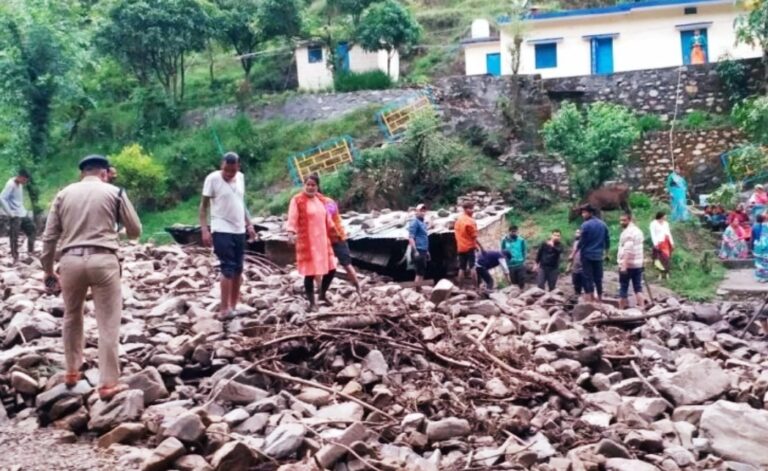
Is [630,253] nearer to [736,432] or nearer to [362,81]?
[736,432]

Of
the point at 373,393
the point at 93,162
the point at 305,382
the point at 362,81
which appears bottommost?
the point at 373,393

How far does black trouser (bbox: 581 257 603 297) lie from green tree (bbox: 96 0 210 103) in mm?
19693

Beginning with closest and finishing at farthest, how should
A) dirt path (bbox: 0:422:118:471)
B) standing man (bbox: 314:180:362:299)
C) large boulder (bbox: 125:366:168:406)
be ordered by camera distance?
1. dirt path (bbox: 0:422:118:471)
2. large boulder (bbox: 125:366:168:406)
3. standing man (bbox: 314:180:362:299)

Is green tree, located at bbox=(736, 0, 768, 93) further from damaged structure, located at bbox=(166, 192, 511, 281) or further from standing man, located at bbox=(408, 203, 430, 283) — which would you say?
standing man, located at bbox=(408, 203, 430, 283)

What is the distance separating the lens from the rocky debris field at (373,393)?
210 inches

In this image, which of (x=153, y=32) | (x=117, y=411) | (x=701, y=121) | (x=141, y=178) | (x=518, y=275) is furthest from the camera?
(x=153, y=32)

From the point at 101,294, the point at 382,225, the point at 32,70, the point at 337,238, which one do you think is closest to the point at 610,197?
the point at 382,225

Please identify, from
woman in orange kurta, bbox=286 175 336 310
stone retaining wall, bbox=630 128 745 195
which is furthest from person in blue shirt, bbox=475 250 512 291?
stone retaining wall, bbox=630 128 745 195

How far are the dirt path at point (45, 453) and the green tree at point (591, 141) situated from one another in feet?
53.7

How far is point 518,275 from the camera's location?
569 inches

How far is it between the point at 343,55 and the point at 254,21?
10.7 feet

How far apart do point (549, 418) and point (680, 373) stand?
1.79 m

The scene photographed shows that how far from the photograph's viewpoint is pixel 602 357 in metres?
8.00

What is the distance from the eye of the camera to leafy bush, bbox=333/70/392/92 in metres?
27.2
